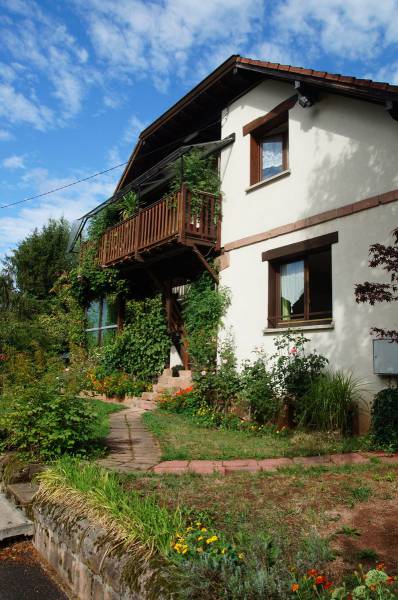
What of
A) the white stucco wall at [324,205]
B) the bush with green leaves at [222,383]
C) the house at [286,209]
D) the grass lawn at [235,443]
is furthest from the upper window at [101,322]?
the grass lawn at [235,443]

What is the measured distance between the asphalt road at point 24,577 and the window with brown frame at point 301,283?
5.49 meters

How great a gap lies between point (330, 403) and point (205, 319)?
162 inches

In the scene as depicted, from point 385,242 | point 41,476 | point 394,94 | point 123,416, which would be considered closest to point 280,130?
point 394,94

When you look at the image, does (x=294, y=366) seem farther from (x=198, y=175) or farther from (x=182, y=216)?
(x=198, y=175)

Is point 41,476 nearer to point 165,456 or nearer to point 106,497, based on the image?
point 106,497

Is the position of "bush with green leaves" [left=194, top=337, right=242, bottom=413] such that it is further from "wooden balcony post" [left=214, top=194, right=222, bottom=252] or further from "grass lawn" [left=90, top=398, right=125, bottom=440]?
"wooden balcony post" [left=214, top=194, right=222, bottom=252]

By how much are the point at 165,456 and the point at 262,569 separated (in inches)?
121

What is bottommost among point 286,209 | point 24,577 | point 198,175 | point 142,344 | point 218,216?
point 24,577

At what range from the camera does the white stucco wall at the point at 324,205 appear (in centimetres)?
679

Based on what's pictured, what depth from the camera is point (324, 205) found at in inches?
305

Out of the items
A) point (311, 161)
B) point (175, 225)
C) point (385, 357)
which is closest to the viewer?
point (385, 357)

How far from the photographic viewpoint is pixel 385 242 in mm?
6656

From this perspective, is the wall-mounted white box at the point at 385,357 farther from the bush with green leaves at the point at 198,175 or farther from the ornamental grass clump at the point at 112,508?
the bush with green leaves at the point at 198,175

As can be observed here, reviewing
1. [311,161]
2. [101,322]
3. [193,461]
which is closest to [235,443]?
[193,461]
